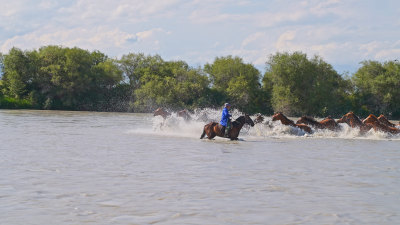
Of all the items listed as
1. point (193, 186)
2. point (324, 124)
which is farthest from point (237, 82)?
point (193, 186)

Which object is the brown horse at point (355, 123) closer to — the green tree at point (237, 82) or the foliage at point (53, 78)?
the green tree at point (237, 82)

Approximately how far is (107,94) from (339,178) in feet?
221

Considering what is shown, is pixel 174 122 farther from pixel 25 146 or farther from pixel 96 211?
pixel 96 211

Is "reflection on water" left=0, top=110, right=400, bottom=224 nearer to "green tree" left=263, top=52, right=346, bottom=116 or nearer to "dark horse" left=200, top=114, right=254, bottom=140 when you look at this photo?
"dark horse" left=200, top=114, right=254, bottom=140

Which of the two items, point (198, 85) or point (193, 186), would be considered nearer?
point (193, 186)

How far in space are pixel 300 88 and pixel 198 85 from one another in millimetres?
15831

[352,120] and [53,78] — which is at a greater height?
[53,78]

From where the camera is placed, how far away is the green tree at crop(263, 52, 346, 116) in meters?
71.9

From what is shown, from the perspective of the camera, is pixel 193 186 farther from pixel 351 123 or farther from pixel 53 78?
pixel 53 78

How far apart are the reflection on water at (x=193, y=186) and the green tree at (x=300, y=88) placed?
186 ft

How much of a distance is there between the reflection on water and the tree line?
2167 inches

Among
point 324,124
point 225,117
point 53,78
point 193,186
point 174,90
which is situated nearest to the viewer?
point 193,186

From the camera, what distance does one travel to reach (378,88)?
7406 cm

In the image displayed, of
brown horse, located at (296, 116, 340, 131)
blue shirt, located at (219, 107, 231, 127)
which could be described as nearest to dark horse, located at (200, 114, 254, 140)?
blue shirt, located at (219, 107, 231, 127)
